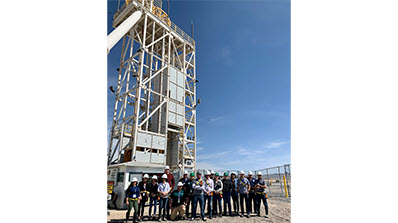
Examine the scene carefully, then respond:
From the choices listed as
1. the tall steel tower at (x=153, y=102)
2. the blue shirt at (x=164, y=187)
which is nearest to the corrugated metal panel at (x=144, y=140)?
the tall steel tower at (x=153, y=102)

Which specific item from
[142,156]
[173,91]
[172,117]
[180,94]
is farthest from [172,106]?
[142,156]

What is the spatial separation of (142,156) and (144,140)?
91 centimetres

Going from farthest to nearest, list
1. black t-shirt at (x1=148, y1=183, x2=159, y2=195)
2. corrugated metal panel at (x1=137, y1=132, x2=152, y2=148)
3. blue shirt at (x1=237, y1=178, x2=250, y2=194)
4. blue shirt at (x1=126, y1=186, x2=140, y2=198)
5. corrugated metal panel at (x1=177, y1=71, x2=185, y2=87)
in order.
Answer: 1. corrugated metal panel at (x1=177, y1=71, x2=185, y2=87)
2. corrugated metal panel at (x1=137, y1=132, x2=152, y2=148)
3. blue shirt at (x1=237, y1=178, x2=250, y2=194)
4. black t-shirt at (x1=148, y1=183, x2=159, y2=195)
5. blue shirt at (x1=126, y1=186, x2=140, y2=198)

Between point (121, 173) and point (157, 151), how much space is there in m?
2.96

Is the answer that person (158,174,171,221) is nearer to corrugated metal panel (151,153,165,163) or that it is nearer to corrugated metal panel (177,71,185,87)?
corrugated metal panel (151,153,165,163)

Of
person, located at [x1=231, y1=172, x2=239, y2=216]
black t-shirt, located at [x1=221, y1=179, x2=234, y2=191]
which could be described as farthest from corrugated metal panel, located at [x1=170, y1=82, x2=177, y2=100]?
person, located at [x1=231, y1=172, x2=239, y2=216]

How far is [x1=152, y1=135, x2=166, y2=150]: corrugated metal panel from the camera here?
11.2 meters

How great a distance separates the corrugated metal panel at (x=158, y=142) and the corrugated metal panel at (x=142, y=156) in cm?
73

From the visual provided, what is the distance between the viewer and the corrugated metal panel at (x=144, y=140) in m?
10.5

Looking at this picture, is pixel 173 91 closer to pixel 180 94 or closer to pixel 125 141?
pixel 180 94

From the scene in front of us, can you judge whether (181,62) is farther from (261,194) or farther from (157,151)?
(261,194)

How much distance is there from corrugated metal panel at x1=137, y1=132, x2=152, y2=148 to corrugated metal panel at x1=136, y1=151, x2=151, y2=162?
448mm

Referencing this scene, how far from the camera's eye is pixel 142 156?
10219 mm

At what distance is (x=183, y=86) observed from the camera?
1474 centimetres
